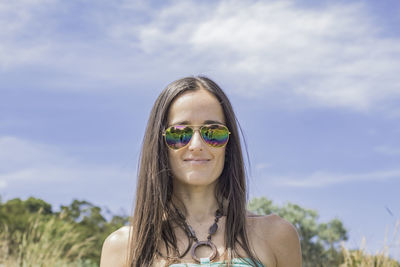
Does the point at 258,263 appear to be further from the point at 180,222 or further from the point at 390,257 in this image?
the point at 390,257

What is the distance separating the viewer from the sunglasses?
3.15 metres

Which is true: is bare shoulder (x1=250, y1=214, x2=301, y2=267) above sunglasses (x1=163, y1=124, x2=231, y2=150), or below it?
below

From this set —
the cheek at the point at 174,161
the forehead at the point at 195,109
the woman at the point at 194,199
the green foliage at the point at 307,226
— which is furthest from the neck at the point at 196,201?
the green foliage at the point at 307,226

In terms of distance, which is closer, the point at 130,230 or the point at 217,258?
the point at 217,258

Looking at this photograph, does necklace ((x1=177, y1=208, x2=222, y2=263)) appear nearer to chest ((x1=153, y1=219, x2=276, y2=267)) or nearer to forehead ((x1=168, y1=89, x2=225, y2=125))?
chest ((x1=153, y1=219, x2=276, y2=267))

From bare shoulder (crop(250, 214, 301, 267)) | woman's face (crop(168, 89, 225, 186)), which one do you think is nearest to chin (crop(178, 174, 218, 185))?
woman's face (crop(168, 89, 225, 186))

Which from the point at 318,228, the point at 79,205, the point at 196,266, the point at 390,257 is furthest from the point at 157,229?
the point at 79,205

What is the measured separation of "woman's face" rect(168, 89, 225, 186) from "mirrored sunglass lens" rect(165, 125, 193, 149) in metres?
0.02

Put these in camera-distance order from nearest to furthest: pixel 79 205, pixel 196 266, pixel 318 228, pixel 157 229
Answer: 1. pixel 196 266
2. pixel 157 229
3. pixel 318 228
4. pixel 79 205

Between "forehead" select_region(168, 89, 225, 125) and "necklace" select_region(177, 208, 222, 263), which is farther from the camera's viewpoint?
"forehead" select_region(168, 89, 225, 125)

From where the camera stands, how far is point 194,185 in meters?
3.21

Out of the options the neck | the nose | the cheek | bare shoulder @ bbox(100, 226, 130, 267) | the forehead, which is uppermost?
the forehead

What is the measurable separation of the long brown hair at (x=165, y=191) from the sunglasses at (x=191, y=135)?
0.09 meters

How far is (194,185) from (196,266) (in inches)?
18.0
